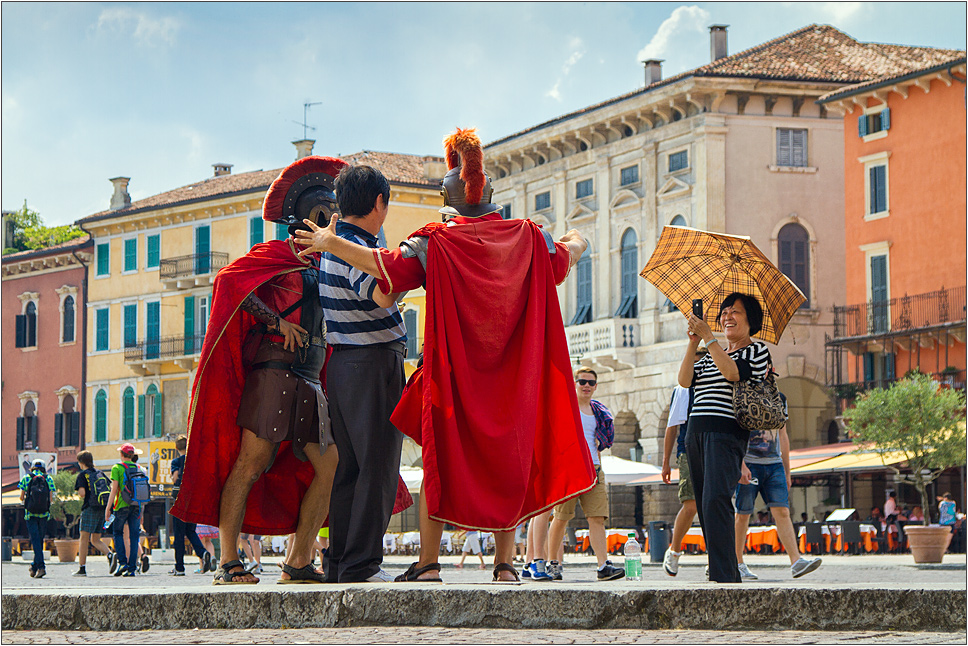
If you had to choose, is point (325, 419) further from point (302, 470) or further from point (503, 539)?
point (503, 539)

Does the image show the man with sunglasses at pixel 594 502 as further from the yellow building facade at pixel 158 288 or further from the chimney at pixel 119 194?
the chimney at pixel 119 194

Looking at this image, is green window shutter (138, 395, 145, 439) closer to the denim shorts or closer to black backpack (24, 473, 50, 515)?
black backpack (24, 473, 50, 515)

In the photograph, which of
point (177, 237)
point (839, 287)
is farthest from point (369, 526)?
point (177, 237)

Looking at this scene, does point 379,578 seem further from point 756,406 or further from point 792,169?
point 792,169

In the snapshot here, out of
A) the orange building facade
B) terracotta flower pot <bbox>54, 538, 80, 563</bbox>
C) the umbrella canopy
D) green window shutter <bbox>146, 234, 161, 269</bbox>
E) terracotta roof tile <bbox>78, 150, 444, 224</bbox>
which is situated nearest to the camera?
the umbrella canopy

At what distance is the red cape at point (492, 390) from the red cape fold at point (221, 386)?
1304mm

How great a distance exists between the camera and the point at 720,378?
26.8ft

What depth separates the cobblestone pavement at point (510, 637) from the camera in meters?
5.70

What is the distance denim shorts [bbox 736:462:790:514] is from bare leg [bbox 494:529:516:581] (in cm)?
403

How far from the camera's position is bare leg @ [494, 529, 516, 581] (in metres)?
7.40

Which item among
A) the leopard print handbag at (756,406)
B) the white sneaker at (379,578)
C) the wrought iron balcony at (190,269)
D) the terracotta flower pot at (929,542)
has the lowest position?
the terracotta flower pot at (929,542)

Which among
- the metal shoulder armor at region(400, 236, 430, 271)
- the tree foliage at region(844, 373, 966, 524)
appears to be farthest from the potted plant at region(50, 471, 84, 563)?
the metal shoulder armor at region(400, 236, 430, 271)

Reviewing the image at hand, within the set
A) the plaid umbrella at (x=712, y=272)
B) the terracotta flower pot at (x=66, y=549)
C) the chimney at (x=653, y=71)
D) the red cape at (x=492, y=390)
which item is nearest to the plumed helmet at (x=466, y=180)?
the red cape at (x=492, y=390)

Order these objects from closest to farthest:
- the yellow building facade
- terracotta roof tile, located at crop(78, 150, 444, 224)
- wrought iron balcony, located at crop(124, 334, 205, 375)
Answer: terracotta roof tile, located at crop(78, 150, 444, 224), the yellow building facade, wrought iron balcony, located at crop(124, 334, 205, 375)
